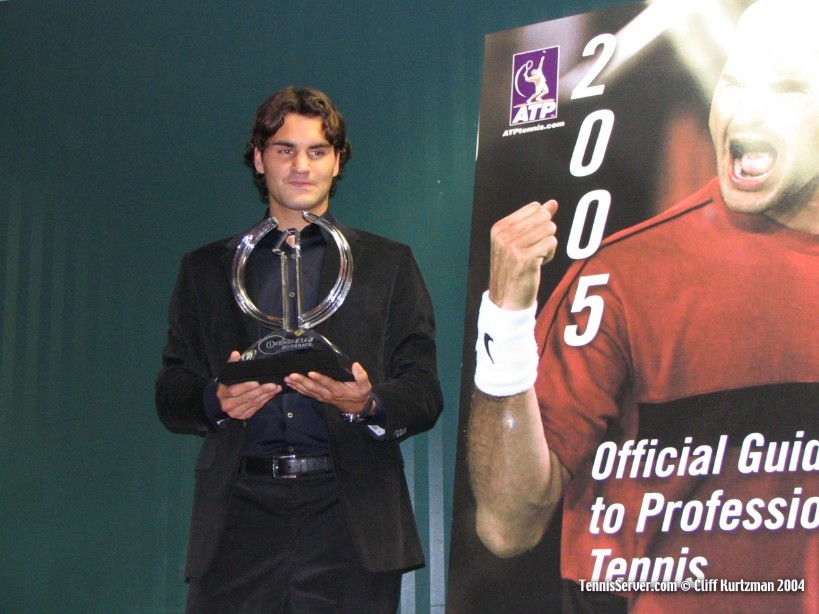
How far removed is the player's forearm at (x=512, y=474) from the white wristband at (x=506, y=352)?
3cm

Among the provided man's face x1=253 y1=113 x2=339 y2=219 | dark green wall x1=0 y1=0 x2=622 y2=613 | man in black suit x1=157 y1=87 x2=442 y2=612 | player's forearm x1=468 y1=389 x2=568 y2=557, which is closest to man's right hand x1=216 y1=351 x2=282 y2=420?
man in black suit x1=157 y1=87 x2=442 y2=612

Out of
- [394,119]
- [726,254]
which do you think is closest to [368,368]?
[726,254]

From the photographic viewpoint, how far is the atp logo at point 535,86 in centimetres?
274

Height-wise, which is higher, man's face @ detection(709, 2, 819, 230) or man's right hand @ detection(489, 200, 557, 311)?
man's face @ detection(709, 2, 819, 230)

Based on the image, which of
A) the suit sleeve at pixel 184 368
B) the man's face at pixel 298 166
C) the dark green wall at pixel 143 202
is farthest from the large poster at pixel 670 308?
the suit sleeve at pixel 184 368

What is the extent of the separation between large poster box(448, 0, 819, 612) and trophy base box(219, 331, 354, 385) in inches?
28.6

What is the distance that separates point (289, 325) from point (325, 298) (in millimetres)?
115

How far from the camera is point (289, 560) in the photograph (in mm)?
2061

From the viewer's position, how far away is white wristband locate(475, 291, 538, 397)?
2.56m

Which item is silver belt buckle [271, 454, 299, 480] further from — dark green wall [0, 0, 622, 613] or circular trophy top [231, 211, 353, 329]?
dark green wall [0, 0, 622, 613]

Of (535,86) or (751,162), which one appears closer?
(751,162)

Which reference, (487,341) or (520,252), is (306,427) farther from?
(520,252)

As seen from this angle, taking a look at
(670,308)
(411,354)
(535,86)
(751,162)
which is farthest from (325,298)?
(751,162)

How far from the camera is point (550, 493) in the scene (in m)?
2.47
